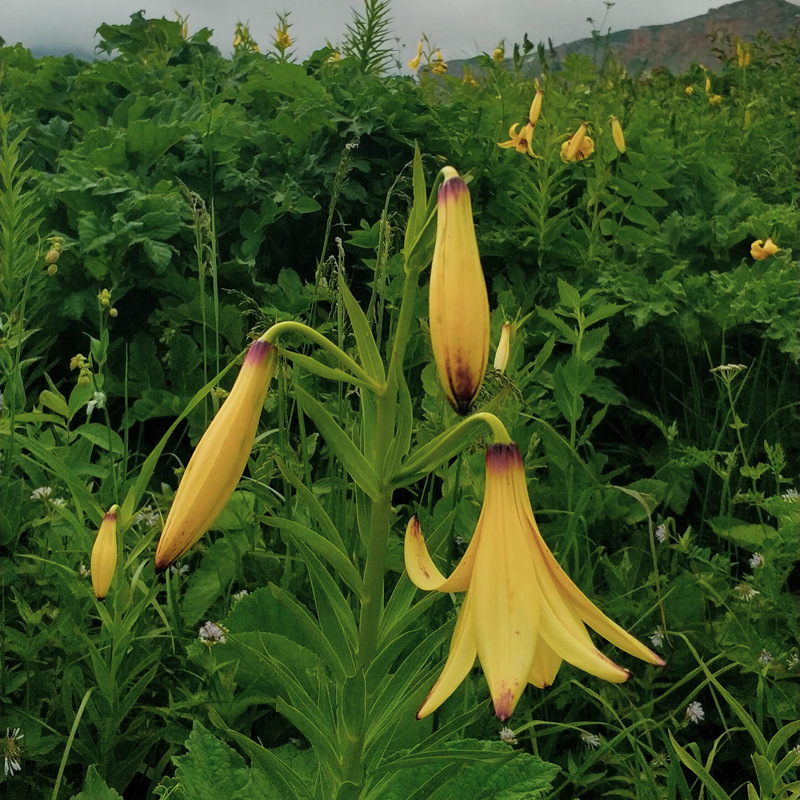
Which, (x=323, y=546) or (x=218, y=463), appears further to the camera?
(x=323, y=546)

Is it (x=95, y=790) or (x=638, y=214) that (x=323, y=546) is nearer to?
(x=95, y=790)

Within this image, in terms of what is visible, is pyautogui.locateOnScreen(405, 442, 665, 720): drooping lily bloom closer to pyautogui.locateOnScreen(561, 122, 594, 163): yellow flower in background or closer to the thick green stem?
the thick green stem

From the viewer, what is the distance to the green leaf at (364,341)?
0.68 meters

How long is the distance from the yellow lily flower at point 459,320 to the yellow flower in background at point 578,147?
81.3 inches

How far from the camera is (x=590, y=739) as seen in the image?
1163 millimetres

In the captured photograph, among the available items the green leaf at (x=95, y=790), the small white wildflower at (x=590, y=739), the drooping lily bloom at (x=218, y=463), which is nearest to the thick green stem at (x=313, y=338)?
the drooping lily bloom at (x=218, y=463)

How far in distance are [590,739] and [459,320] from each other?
0.88 meters

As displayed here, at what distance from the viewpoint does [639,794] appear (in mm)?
1051

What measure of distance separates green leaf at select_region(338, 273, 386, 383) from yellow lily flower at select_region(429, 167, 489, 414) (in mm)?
136

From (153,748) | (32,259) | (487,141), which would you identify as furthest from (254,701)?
(487,141)

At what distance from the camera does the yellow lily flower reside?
530 millimetres

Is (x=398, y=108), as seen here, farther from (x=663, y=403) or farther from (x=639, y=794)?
(x=639, y=794)

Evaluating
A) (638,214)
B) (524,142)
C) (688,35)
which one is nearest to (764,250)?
(638,214)

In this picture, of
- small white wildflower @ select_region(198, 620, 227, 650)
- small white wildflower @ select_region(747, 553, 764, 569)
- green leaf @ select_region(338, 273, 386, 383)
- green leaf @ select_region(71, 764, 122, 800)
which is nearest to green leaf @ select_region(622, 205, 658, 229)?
small white wildflower @ select_region(747, 553, 764, 569)
